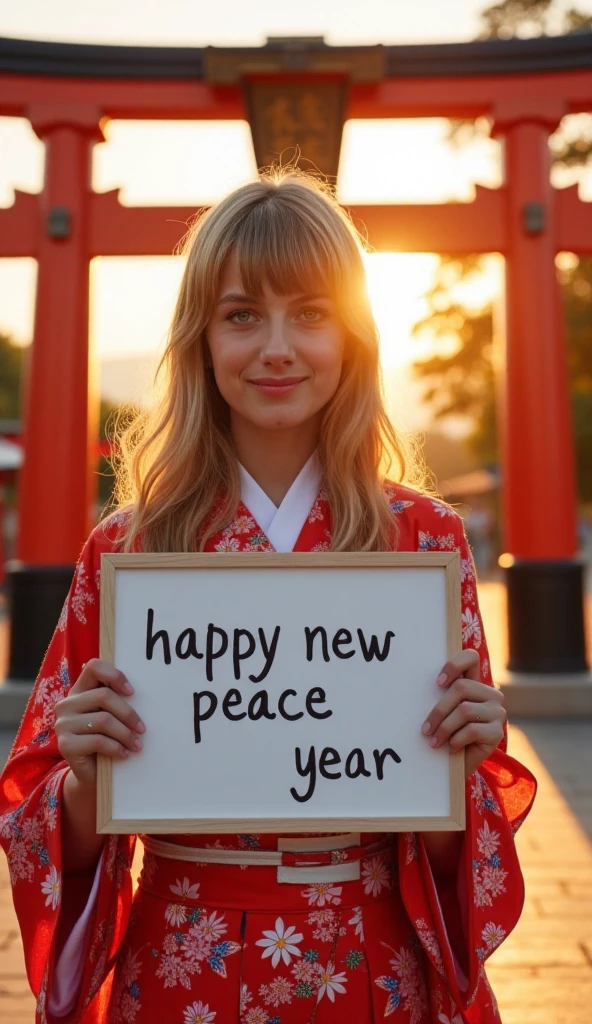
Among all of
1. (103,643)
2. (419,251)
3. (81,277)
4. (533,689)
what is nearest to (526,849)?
(533,689)

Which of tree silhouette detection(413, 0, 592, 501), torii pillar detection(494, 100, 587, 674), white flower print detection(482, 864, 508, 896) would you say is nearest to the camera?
white flower print detection(482, 864, 508, 896)

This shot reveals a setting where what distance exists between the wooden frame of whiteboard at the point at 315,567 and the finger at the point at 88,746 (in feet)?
0.05

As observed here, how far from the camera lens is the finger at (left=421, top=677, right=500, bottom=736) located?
1.11 m

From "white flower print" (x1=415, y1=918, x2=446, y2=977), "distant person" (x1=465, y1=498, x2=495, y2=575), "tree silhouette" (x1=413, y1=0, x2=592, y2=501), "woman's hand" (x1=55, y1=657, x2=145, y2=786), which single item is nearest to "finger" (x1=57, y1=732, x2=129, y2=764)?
"woman's hand" (x1=55, y1=657, x2=145, y2=786)

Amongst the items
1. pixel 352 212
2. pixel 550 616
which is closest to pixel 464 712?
pixel 550 616

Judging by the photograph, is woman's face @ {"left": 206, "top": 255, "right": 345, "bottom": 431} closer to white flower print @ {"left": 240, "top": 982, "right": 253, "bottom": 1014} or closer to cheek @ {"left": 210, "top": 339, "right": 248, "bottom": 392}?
cheek @ {"left": 210, "top": 339, "right": 248, "bottom": 392}

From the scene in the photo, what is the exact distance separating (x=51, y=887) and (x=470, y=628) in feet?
2.12

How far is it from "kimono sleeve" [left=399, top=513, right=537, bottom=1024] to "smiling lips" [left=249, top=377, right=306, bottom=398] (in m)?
0.38

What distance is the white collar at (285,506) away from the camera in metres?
1.32

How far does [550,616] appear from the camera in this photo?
5.62 m

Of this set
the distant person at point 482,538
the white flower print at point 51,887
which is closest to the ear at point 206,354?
the white flower print at point 51,887

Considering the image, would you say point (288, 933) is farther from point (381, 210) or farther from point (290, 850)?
point (381, 210)

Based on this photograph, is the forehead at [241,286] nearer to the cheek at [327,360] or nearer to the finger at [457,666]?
the cheek at [327,360]

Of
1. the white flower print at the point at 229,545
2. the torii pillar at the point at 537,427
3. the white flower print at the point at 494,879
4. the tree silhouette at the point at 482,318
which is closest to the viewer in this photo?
the white flower print at the point at 494,879
